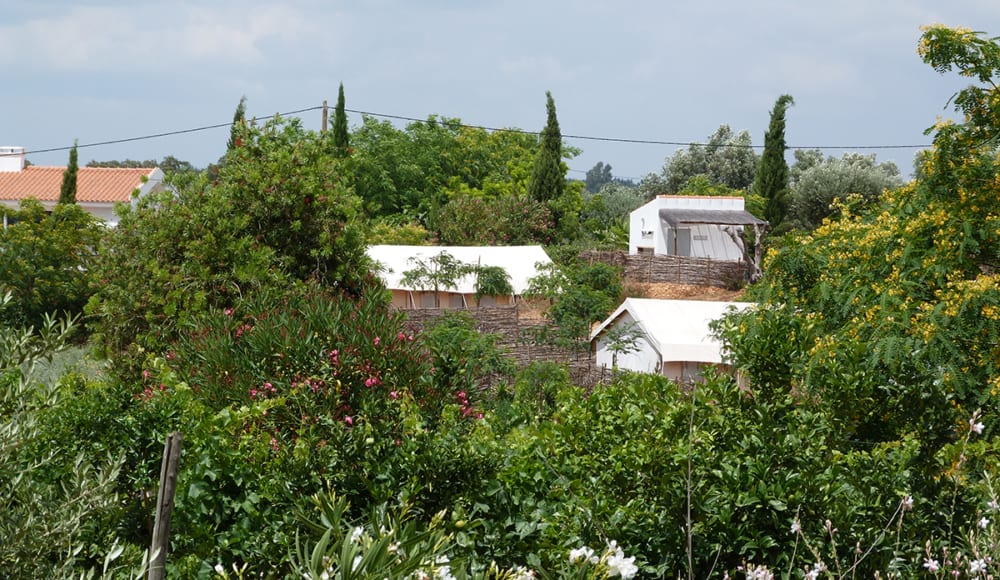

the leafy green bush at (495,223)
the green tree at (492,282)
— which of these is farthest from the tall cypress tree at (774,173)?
the green tree at (492,282)

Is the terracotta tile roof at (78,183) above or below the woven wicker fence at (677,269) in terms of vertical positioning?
above

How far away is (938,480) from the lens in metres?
4.63

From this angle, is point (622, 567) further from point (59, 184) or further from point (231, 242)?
point (59, 184)

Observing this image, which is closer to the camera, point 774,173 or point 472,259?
point 472,259

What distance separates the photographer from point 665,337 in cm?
1980

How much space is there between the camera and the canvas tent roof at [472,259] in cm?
A: 3062

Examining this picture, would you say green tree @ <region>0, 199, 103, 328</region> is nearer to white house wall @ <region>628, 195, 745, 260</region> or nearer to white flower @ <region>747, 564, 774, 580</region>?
white house wall @ <region>628, 195, 745, 260</region>

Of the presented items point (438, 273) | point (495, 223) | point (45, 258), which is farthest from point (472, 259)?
point (45, 258)

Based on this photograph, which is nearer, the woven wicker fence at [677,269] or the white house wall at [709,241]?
the woven wicker fence at [677,269]

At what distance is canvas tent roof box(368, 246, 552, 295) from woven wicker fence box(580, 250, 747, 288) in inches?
256

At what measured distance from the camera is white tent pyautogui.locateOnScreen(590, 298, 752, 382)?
64.0ft

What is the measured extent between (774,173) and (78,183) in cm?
3268

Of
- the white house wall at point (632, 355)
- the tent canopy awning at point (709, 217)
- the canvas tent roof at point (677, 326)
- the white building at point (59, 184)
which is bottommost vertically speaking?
the white house wall at point (632, 355)

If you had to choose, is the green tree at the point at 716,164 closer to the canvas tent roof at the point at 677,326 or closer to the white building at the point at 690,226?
the white building at the point at 690,226
